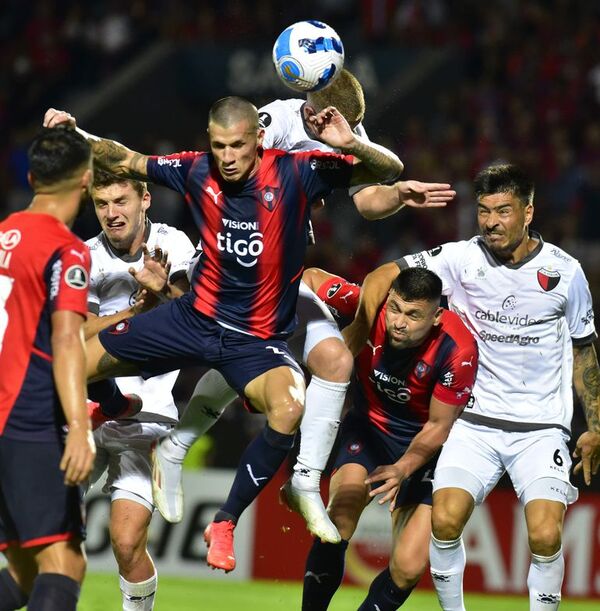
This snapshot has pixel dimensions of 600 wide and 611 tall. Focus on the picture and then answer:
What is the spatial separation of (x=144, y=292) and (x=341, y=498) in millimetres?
1673

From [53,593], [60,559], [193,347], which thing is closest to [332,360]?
[193,347]

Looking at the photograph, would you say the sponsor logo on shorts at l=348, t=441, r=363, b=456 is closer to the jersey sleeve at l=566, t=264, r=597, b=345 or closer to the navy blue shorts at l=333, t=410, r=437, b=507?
the navy blue shorts at l=333, t=410, r=437, b=507

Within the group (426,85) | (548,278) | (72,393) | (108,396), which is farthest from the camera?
(426,85)

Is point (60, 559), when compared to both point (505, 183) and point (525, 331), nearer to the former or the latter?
point (525, 331)

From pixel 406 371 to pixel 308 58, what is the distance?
6.31ft

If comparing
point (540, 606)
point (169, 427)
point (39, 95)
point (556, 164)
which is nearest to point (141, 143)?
point (39, 95)

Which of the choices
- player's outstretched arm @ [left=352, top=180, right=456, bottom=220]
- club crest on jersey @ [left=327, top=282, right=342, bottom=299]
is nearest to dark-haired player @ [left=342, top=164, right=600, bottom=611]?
club crest on jersey @ [left=327, top=282, right=342, bottom=299]

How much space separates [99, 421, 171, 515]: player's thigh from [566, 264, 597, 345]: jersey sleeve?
2465mm

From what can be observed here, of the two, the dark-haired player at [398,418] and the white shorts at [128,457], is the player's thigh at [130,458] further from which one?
the dark-haired player at [398,418]

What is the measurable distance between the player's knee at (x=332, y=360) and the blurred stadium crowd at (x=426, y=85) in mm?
4505

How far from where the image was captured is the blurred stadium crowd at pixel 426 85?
1331 centimetres

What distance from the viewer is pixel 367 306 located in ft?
24.0

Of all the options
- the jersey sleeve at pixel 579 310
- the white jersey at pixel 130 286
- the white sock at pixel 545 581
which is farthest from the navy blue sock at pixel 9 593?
the jersey sleeve at pixel 579 310

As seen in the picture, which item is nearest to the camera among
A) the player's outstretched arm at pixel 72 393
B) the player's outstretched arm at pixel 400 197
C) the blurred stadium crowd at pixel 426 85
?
the player's outstretched arm at pixel 72 393
